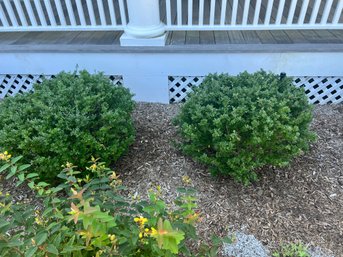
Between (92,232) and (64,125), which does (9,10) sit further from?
(92,232)

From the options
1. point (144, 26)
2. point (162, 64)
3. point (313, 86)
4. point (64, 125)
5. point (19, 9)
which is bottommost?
point (313, 86)

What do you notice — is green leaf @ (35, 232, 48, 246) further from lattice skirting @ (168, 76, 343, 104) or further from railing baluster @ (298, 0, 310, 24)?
railing baluster @ (298, 0, 310, 24)

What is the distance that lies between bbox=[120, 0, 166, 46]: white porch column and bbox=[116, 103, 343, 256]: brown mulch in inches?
37.6

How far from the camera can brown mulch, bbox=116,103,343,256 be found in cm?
217

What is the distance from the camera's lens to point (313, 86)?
351cm

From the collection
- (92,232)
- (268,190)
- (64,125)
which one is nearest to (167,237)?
(92,232)

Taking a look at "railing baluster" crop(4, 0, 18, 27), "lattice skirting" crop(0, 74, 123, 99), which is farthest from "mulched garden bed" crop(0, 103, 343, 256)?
"railing baluster" crop(4, 0, 18, 27)

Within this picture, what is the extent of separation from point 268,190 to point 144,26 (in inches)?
78.4

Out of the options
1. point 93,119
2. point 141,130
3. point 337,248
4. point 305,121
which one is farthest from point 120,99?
point 337,248

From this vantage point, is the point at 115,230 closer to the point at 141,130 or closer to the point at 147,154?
the point at 147,154

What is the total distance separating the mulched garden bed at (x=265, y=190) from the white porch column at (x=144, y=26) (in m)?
0.95

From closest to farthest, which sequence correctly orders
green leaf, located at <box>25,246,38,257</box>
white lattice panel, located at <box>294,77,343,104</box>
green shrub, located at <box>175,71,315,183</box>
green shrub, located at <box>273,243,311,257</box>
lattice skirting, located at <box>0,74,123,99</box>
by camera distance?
green leaf, located at <box>25,246,38,257</box> < green shrub, located at <box>273,243,311,257</box> < green shrub, located at <box>175,71,315,183</box> < white lattice panel, located at <box>294,77,343,104</box> < lattice skirting, located at <box>0,74,123,99</box>

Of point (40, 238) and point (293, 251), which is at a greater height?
point (40, 238)

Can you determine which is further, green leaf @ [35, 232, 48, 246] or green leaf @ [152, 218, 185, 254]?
green leaf @ [35, 232, 48, 246]
